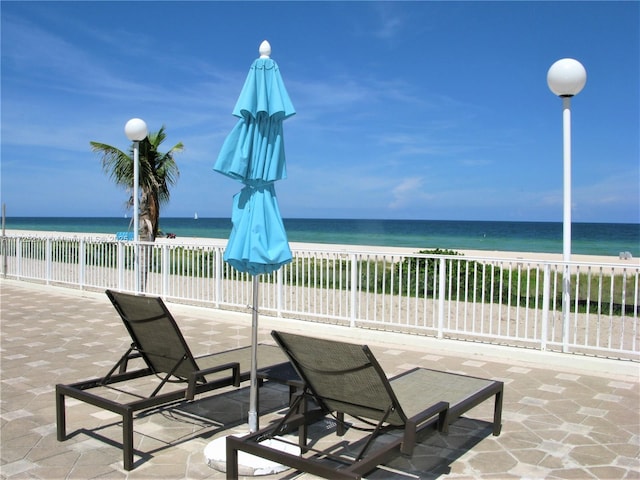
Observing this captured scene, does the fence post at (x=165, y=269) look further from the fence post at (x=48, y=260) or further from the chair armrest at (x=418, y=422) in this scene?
the chair armrest at (x=418, y=422)

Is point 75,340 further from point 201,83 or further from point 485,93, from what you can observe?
point 485,93

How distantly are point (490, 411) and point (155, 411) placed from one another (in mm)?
2731

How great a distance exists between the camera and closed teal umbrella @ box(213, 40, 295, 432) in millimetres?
3355

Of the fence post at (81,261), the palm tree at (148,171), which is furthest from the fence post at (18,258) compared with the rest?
the palm tree at (148,171)

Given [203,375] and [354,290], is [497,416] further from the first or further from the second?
[354,290]

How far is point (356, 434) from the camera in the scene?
155 inches

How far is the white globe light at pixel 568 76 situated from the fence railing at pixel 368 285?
6.28 feet

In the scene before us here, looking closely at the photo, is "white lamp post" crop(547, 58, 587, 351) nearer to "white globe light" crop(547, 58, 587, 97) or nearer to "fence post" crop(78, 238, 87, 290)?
"white globe light" crop(547, 58, 587, 97)

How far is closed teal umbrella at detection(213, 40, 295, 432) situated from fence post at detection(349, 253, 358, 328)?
4044mm

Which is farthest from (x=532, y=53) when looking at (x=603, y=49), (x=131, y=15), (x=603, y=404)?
(x=603, y=404)

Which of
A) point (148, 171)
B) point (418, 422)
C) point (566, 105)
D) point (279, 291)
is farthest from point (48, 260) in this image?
point (418, 422)

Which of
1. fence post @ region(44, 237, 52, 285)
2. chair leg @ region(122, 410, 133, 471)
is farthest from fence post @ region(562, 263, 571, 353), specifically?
fence post @ region(44, 237, 52, 285)

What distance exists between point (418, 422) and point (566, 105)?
4.60 meters

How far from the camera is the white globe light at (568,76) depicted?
5.79 m
